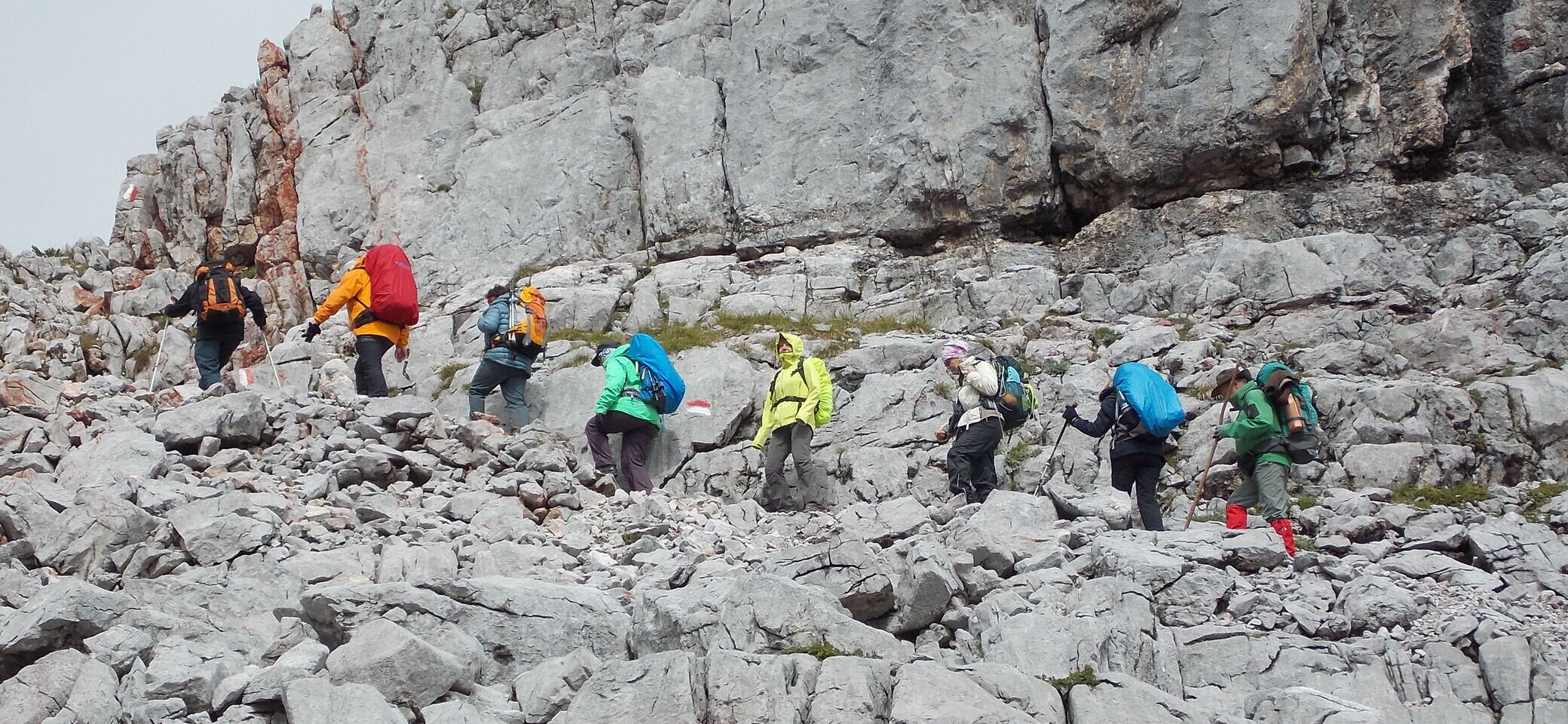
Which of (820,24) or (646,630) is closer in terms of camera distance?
(646,630)

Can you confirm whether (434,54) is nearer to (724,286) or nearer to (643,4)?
(643,4)

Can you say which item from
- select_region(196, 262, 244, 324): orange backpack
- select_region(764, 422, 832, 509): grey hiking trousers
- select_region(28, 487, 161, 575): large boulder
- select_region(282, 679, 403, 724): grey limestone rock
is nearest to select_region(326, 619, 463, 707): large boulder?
select_region(282, 679, 403, 724): grey limestone rock

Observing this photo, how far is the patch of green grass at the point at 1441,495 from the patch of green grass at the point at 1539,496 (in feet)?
1.29

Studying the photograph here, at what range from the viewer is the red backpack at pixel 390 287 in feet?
50.5

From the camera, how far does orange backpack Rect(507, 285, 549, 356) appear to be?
1576cm

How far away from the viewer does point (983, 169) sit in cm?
2217

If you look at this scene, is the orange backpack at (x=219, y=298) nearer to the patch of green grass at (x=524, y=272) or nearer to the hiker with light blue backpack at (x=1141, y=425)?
the patch of green grass at (x=524, y=272)

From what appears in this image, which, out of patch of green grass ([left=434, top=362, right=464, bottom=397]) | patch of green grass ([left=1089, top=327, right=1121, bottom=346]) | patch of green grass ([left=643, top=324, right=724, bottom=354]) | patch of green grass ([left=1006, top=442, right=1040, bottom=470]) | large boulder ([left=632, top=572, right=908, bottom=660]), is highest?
patch of green grass ([left=434, top=362, right=464, bottom=397])

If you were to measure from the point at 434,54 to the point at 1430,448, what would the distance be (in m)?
21.8

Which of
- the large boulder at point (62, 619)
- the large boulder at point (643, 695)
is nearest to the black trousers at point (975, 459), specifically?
the large boulder at point (643, 695)

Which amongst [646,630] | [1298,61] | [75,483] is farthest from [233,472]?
[1298,61]

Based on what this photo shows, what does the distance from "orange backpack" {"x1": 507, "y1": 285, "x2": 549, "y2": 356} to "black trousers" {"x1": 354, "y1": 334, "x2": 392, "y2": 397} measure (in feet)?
5.55

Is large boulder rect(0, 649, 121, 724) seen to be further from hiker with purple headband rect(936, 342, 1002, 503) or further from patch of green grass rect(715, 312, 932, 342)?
patch of green grass rect(715, 312, 932, 342)

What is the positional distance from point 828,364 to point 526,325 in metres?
4.54
